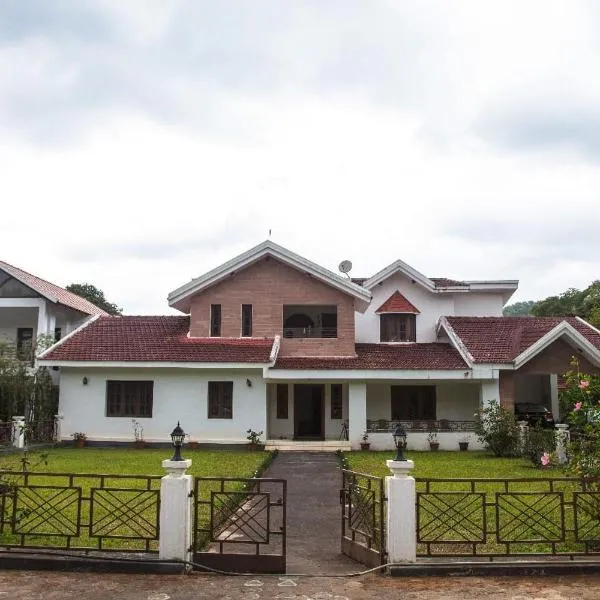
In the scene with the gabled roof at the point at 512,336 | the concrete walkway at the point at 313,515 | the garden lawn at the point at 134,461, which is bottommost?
the concrete walkway at the point at 313,515

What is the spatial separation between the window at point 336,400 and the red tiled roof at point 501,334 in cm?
465

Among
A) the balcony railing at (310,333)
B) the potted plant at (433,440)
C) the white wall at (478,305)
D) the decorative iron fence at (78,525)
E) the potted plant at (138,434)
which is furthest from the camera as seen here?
the white wall at (478,305)

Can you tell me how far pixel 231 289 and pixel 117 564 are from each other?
15.5m

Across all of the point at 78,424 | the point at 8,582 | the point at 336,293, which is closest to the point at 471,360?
the point at 336,293

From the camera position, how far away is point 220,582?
7082 millimetres

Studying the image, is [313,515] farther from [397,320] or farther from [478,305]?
[478,305]

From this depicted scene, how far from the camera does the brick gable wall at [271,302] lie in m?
22.2

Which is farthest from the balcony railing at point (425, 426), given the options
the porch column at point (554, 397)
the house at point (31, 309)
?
the house at point (31, 309)

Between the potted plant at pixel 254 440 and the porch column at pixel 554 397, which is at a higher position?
the porch column at pixel 554 397

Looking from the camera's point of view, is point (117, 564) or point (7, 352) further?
point (7, 352)

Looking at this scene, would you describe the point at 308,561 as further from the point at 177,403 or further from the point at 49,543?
the point at 177,403

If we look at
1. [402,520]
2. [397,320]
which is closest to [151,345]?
[397,320]

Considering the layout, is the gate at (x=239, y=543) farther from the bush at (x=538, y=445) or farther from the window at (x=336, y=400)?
the window at (x=336, y=400)

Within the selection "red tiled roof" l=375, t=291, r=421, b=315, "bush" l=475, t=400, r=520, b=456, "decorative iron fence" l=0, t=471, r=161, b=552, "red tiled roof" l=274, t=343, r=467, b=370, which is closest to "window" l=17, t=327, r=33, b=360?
"red tiled roof" l=274, t=343, r=467, b=370
